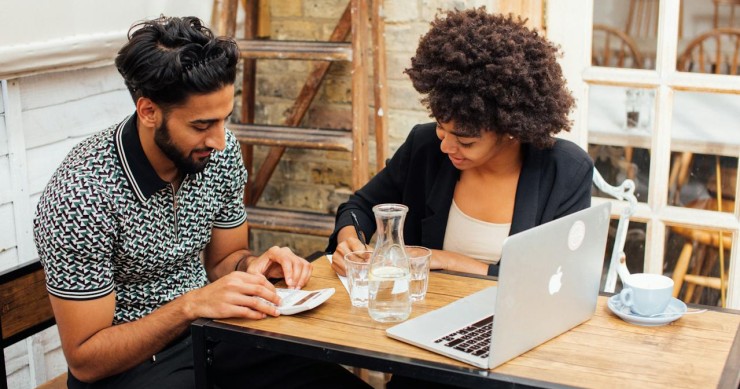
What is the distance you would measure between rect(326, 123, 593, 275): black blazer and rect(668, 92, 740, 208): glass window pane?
2.19 ft

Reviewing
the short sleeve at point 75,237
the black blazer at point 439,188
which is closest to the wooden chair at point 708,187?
the black blazer at point 439,188

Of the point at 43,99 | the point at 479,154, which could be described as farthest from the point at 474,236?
the point at 43,99

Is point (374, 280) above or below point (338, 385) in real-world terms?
above

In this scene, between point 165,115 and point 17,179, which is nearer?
point 165,115

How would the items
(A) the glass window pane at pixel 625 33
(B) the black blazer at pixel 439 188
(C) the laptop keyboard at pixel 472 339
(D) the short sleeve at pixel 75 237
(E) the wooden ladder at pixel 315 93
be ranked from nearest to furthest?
(C) the laptop keyboard at pixel 472 339
(D) the short sleeve at pixel 75 237
(B) the black blazer at pixel 439 188
(A) the glass window pane at pixel 625 33
(E) the wooden ladder at pixel 315 93

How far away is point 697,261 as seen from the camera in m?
2.88

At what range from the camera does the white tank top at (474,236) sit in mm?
2256

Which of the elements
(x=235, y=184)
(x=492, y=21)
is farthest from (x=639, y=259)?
(x=235, y=184)

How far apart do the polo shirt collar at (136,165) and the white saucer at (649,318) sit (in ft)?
3.28

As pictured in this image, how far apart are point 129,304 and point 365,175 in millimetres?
1113

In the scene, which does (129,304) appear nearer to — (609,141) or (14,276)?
(14,276)

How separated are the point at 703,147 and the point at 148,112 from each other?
5.52 feet

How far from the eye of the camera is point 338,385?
7.02 ft

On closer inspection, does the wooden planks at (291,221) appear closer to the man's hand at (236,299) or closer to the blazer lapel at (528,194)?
the blazer lapel at (528,194)
